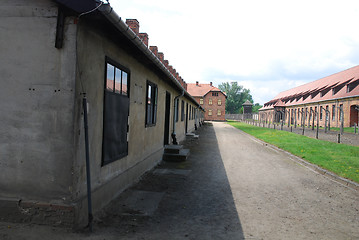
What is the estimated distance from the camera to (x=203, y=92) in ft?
238

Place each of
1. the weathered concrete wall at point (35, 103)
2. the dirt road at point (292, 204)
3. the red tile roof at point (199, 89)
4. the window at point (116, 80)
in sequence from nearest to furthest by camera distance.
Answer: the weathered concrete wall at point (35, 103) → the dirt road at point (292, 204) → the window at point (116, 80) → the red tile roof at point (199, 89)

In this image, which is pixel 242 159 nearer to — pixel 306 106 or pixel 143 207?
pixel 143 207

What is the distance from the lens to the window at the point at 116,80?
4.69 m

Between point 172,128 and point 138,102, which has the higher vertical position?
point 138,102

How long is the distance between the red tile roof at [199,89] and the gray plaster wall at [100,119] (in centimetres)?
6486

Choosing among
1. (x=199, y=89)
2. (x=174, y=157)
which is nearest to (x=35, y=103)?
(x=174, y=157)

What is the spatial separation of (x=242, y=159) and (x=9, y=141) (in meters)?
8.82

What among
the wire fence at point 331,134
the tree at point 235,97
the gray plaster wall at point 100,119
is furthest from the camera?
the tree at point 235,97

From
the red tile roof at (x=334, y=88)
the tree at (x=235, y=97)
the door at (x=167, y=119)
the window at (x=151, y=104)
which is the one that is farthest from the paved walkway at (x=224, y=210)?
the tree at (x=235, y=97)

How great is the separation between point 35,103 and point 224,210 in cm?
369

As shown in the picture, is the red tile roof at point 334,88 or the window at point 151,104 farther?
the red tile roof at point 334,88

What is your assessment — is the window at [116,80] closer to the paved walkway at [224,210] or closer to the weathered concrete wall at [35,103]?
the weathered concrete wall at [35,103]

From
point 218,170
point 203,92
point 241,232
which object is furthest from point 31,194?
point 203,92

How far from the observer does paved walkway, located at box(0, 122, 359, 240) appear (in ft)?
12.0
